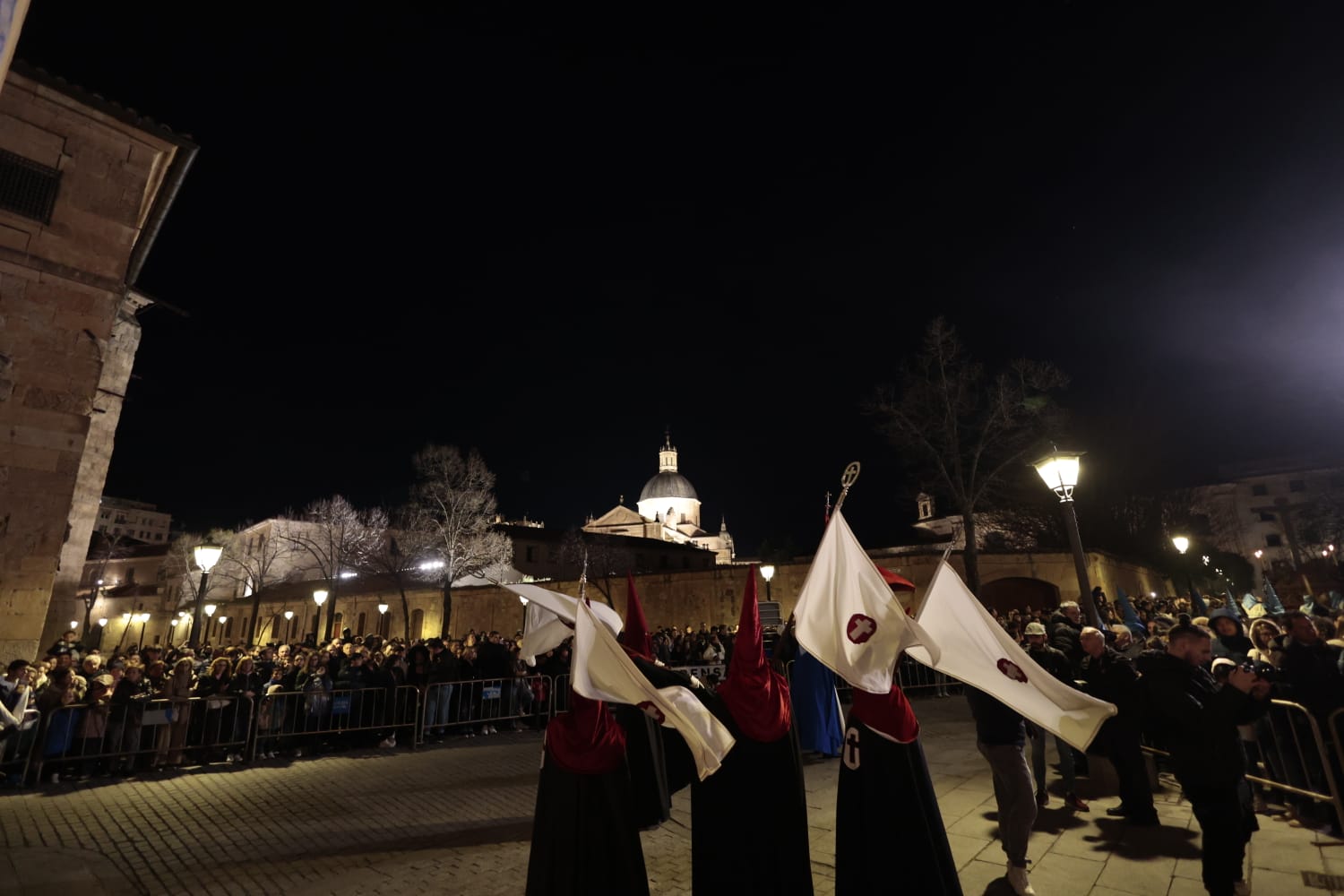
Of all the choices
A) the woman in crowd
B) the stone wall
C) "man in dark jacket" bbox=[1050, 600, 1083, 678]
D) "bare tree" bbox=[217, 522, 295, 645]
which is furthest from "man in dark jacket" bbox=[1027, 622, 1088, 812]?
"bare tree" bbox=[217, 522, 295, 645]

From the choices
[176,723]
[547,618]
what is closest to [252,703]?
[176,723]

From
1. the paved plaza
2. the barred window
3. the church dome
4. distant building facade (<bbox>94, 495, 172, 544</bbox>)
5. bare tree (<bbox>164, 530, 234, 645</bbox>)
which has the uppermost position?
the church dome

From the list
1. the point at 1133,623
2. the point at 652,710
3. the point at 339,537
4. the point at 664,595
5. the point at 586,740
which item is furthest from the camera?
A: the point at 339,537

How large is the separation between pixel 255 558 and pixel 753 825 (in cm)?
6107

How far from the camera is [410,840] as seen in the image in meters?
6.45

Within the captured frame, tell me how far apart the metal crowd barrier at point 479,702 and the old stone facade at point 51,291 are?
752 cm

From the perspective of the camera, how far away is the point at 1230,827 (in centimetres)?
435

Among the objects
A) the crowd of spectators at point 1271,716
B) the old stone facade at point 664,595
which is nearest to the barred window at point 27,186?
the crowd of spectators at point 1271,716

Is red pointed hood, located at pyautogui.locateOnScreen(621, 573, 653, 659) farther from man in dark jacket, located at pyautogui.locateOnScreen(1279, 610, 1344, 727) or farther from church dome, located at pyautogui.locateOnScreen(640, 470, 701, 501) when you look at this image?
church dome, located at pyautogui.locateOnScreen(640, 470, 701, 501)

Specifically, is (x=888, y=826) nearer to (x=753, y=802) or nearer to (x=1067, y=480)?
(x=753, y=802)

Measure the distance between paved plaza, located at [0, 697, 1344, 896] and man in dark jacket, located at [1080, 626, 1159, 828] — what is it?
22cm

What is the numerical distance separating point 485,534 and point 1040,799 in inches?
1424

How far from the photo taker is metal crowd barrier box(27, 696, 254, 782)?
353 inches

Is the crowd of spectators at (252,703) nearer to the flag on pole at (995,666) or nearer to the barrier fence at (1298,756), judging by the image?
the flag on pole at (995,666)
